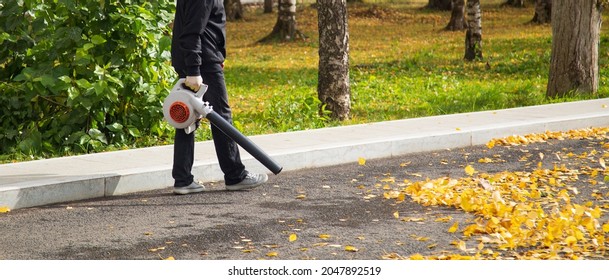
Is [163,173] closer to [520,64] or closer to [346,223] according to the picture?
[346,223]

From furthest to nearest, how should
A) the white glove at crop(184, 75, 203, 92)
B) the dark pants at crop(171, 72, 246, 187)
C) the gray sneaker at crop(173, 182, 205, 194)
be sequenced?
1. the gray sneaker at crop(173, 182, 205, 194)
2. the dark pants at crop(171, 72, 246, 187)
3. the white glove at crop(184, 75, 203, 92)

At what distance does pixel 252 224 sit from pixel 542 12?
2715 centimetres

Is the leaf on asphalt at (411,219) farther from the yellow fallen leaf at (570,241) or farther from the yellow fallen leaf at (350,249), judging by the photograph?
the yellow fallen leaf at (570,241)

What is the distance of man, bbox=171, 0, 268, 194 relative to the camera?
7.98m

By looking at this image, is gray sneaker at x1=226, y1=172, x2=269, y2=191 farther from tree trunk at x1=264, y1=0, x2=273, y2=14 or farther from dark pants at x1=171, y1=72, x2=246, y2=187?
tree trunk at x1=264, y1=0, x2=273, y2=14

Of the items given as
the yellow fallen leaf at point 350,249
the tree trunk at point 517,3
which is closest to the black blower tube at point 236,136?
the yellow fallen leaf at point 350,249

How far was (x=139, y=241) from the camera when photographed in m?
6.82

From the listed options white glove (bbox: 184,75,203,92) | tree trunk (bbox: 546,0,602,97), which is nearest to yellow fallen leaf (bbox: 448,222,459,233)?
white glove (bbox: 184,75,203,92)

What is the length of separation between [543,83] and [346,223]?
1162 centimetres

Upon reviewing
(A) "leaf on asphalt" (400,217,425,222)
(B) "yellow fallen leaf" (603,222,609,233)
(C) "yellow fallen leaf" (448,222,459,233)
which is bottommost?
(A) "leaf on asphalt" (400,217,425,222)

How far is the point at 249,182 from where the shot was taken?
28.4ft

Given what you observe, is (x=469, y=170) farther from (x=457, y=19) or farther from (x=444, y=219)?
(x=457, y=19)

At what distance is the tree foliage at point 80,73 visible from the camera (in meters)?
10.1

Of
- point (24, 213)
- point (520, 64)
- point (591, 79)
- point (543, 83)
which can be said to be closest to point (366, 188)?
point (24, 213)
